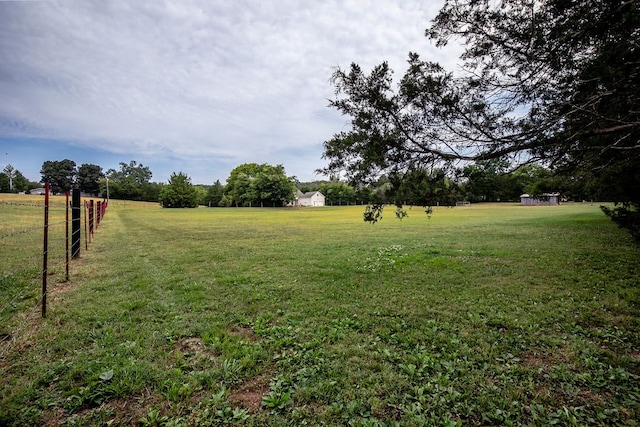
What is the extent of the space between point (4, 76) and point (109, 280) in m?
4.81

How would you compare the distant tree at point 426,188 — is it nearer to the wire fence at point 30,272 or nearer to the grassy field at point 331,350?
the grassy field at point 331,350

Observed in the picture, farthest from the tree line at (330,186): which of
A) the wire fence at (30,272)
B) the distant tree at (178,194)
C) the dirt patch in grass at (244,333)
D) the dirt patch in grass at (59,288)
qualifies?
the dirt patch in grass at (244,333)

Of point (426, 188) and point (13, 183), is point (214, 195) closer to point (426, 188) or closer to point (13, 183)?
point (13, 183)

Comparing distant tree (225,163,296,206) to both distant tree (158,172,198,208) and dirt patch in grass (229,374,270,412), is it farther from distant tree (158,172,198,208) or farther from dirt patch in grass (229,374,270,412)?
dirt patch in grass (229,374,270,412)

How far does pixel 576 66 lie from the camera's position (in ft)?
15.0

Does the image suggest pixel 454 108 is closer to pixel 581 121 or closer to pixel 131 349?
pixel 581 121

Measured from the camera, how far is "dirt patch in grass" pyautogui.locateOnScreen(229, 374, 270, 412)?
103 inches

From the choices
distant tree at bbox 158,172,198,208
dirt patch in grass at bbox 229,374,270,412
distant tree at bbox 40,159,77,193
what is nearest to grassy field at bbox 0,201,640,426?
dirt patch in grass at bbox 229,374,270,412

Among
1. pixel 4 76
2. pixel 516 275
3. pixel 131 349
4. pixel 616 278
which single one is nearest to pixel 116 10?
pixel 4 76

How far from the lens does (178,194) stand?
62.2 meters

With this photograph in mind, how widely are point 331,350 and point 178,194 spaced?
65.9 meters

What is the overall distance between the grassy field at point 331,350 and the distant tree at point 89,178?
9185 cm

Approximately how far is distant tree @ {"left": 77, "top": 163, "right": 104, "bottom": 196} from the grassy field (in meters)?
91.8

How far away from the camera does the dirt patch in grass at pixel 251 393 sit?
2617mm
